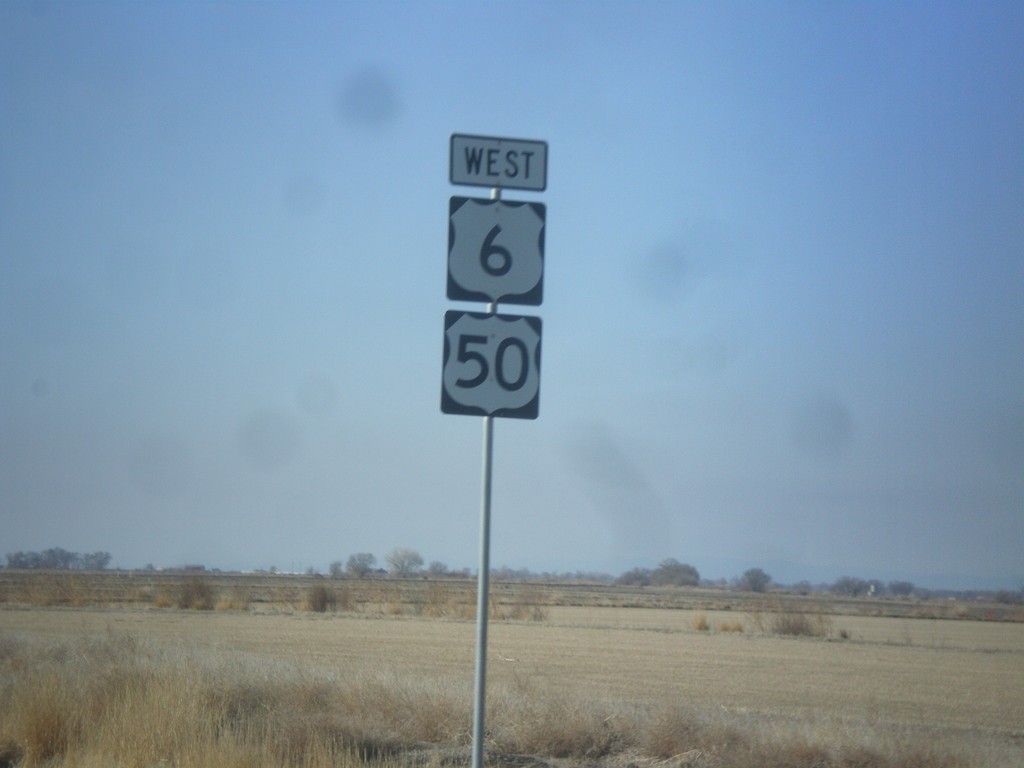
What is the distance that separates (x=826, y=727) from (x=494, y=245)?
10.3m

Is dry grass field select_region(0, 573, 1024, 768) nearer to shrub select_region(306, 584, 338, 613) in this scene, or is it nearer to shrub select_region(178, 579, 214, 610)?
shrub select_region(178, 579, 214, 610)

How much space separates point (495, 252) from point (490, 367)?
0.77m

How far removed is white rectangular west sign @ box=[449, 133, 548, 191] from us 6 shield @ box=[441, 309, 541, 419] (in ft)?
2.88

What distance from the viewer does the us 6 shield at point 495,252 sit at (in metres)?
6.26

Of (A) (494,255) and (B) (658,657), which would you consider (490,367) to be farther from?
(B) (658,657)

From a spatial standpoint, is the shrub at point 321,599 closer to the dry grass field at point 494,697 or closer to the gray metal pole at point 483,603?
the dry grass field at point 494,697

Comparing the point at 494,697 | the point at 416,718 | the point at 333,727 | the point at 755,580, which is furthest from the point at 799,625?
the point at 755,580

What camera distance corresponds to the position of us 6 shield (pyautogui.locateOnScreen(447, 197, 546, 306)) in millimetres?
6258

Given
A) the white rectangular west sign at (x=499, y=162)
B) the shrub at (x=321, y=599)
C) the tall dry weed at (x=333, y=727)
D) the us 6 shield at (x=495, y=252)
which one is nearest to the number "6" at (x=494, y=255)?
the us 6 shield at (x=495, y=252)

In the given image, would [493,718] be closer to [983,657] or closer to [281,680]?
[281,680]

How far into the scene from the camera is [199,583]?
62375 millimetres

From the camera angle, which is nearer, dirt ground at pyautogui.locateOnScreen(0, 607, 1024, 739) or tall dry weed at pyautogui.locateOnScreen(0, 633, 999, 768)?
tall dry weed at pyautogui.locateOnScreen(0, 633, 999, 768)

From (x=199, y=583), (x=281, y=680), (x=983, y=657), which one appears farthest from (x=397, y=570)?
(x=281, y=680)

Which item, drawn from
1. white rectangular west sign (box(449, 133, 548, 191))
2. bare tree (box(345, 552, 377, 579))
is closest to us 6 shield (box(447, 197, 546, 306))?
white rectangular west sign (box(449, 133, 548, 191))
